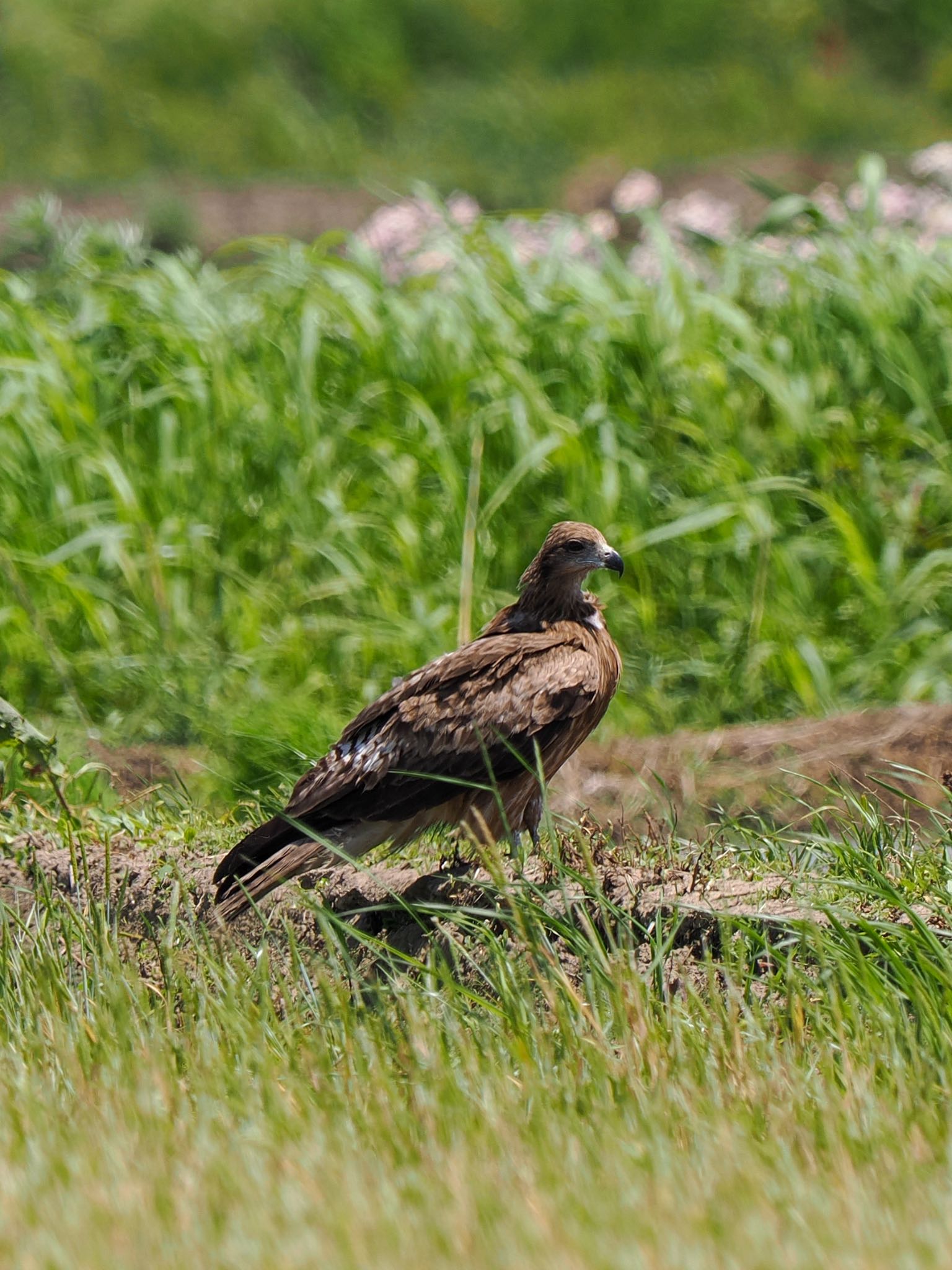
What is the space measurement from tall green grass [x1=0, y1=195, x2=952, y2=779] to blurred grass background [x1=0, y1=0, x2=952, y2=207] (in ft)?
51.8

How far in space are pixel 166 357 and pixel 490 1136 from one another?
19.2 ft

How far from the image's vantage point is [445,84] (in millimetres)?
26828

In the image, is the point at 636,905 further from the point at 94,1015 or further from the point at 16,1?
the point at 16,1

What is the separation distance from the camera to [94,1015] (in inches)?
145

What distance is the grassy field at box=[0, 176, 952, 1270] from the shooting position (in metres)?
2.70

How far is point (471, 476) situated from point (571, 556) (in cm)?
231

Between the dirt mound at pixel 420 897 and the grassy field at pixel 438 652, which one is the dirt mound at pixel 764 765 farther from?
the dirt mound at pixel 420 897

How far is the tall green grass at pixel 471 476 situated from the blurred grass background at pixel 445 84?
15790mm

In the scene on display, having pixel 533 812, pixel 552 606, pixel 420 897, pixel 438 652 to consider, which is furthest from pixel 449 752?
pixel 438 652

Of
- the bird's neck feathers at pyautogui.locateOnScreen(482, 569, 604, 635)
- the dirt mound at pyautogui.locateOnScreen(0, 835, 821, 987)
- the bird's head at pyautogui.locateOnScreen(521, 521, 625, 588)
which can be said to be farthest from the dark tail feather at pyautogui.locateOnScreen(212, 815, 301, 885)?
the bird's head at pyautogui.locateOnScreen(521, 521, 625, 588)

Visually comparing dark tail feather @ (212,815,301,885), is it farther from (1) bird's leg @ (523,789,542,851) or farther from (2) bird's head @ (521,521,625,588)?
(2) bird's head @ (521,521,625,588)

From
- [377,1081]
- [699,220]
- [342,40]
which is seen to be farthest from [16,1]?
[377,1081]

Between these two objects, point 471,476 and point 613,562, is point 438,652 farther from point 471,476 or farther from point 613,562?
point 613,562

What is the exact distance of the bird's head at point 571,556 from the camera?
16.0 feet
